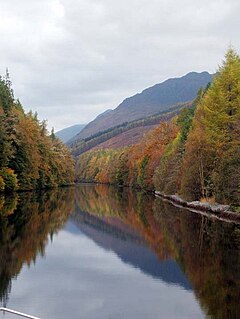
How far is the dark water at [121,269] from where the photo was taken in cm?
1534

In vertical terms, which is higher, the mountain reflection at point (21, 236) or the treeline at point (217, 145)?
the treeline at point (217, 145)

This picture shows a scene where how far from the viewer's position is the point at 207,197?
4750 centimetres

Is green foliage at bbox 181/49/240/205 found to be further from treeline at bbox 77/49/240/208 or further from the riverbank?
the riverbank

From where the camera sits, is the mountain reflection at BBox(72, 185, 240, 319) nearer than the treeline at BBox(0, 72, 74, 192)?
Yes

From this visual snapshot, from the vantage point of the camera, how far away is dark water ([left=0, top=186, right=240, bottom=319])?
15.3 m

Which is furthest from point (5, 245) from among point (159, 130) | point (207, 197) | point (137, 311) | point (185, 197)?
point (159, 130)

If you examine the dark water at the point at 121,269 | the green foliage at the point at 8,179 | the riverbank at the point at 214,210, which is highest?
the green foliage at the point at 8,179

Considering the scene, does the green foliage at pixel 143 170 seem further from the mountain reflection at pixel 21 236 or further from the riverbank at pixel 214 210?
the mountain reflection at pixel 21 236

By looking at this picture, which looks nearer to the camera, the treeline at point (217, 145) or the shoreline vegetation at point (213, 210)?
the shoreline vegetation at point (213, 210)

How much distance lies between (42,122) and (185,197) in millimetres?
57782

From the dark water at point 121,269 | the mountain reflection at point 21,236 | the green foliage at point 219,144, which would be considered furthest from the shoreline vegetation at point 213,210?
the mountain reflection at point 21,236

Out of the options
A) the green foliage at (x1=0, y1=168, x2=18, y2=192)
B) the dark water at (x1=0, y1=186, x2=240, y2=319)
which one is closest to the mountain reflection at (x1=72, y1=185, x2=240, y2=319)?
the dark water at (x1=0, y1=186, x2=240, y2=319)

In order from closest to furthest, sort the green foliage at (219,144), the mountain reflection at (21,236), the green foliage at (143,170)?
1. the mountain reflection at (21,236)
2. the green foliage at (219,144)
3. the green foliage at (143,170)

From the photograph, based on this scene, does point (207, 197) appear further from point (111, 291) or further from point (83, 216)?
point (111, 291)
